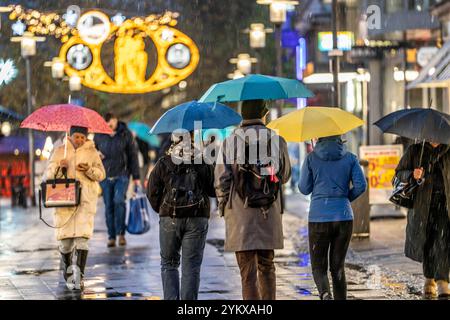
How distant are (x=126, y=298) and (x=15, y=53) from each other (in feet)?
102

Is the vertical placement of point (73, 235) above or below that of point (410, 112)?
below

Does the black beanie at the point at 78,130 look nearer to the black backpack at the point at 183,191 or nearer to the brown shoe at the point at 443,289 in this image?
the black backpack at the point at 183,191

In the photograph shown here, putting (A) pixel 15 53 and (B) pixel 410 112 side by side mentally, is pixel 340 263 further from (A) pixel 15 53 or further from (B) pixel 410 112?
(A) pixel 15 53

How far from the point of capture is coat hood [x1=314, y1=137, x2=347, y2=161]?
37.2 ft

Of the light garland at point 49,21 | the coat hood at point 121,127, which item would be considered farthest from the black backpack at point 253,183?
the light garland at point 49,21

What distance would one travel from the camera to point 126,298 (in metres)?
12.7

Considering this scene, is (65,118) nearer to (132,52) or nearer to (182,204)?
(182,204)

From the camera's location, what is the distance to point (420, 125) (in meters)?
12.3

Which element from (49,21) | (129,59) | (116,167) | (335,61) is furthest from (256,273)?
(129,59)

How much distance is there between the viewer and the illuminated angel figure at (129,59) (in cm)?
3244

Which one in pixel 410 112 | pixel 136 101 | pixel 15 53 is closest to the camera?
pixel 410 112

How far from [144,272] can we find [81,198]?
5.45 feet

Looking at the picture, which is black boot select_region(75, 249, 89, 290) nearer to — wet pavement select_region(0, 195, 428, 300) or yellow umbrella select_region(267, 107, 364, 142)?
wet pavement select_region(0, 195, 428, 300)
